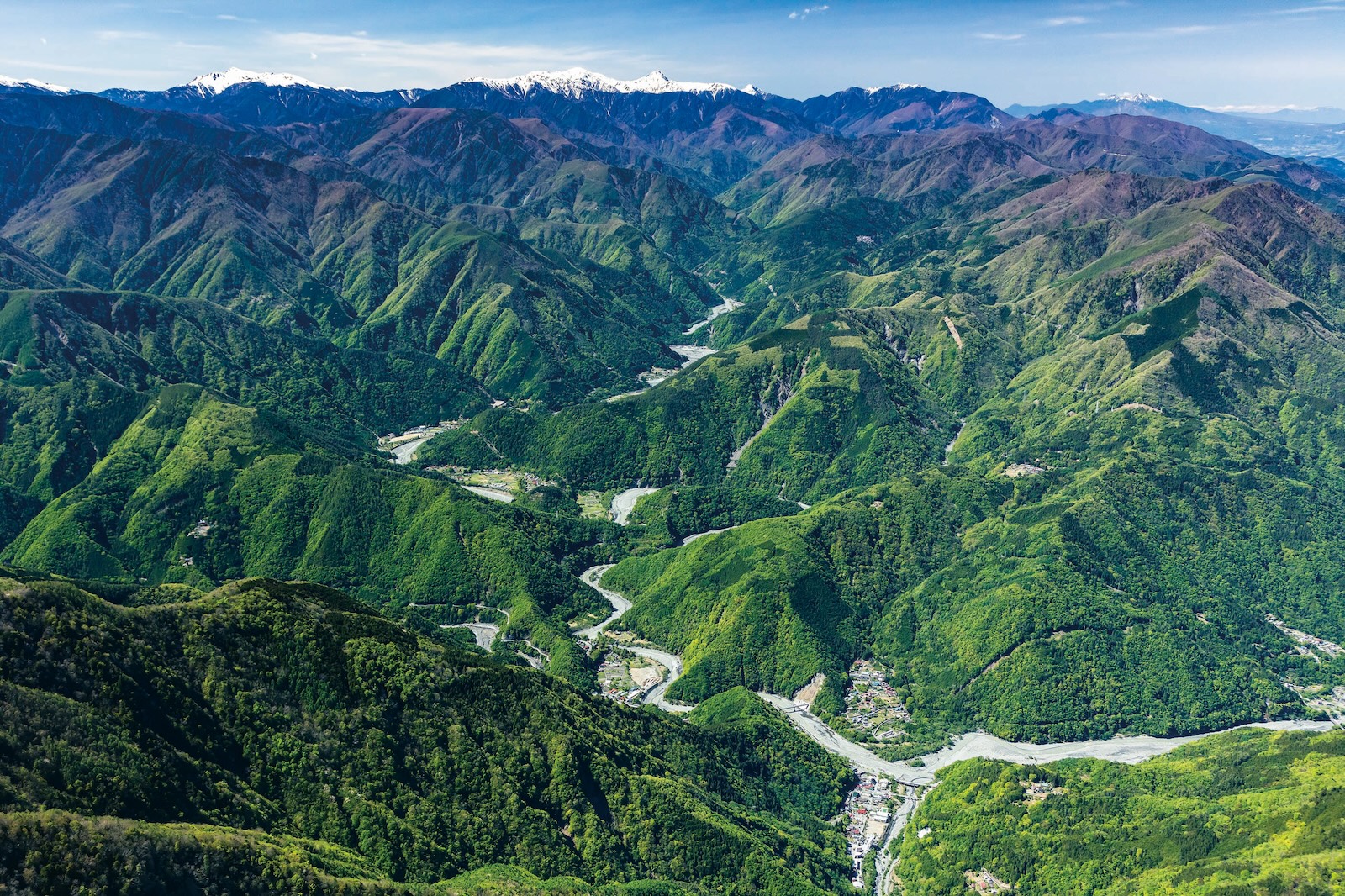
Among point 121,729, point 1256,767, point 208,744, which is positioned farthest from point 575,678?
point 1256,767

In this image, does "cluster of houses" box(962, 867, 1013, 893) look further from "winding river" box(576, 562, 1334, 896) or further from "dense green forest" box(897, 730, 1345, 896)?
"winding river" box(576, 562, 1334, 896)

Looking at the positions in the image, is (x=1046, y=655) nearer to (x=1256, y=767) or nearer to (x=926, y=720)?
(x=926, y=720)

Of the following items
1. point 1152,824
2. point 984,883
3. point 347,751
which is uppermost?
point 347,751

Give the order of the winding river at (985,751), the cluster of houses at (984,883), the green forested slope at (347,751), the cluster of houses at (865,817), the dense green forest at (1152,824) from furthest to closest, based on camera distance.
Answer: the winding river at (985,751)
the cluster of houses at (865,817)
the cluster of houses at (984,883)
the dense green forest at (1152,824)
the green forested slope at (347,751)

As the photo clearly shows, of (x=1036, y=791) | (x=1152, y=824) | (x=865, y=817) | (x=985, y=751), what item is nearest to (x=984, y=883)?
(x=1036, y=791)

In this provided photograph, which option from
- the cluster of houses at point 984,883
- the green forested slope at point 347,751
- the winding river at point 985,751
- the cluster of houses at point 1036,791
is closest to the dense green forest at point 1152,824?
the cluster of houses at point 1036,791

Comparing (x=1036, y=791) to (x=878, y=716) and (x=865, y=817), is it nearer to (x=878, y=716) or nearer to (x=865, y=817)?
(x=865, y=817)

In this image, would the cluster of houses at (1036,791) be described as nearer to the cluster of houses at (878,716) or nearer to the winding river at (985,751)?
the winding river at (985,751)
